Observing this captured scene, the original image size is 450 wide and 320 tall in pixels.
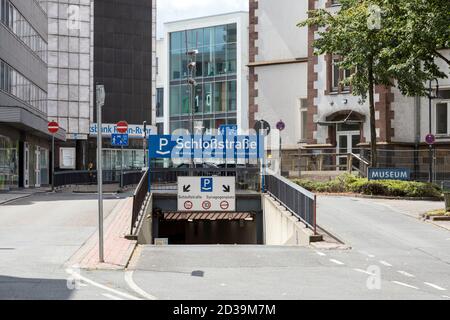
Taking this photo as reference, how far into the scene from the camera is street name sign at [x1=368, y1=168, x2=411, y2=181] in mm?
34031

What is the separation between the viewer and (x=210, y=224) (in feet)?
116

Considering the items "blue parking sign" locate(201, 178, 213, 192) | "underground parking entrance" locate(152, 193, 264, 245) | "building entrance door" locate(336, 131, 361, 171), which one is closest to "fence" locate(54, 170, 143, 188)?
"underground parking entrance" locate(152, 193, 264, 245)

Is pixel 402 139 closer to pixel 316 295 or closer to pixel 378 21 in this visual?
pixel 378 21

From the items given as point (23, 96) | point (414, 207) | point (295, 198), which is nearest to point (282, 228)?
point (295, 198)

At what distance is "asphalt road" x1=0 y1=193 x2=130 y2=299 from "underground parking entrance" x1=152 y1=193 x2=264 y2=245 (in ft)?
5.93

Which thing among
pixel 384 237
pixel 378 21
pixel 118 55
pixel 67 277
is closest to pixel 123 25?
pixel 118 55

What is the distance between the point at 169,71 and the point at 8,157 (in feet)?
150

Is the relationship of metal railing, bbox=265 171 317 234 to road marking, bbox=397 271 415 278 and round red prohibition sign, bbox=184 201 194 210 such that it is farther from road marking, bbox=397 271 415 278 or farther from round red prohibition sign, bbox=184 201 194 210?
road marking, bbox=397 271 415 278

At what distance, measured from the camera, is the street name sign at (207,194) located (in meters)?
27.7


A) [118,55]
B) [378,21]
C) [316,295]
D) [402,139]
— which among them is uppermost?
[118,55]

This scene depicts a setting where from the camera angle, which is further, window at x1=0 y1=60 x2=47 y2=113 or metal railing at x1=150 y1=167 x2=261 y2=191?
window at x1=0 y1=60 x2=47 y2=113

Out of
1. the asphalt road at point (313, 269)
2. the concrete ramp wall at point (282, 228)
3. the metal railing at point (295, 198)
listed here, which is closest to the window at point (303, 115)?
the metal railing at point (295, 198)

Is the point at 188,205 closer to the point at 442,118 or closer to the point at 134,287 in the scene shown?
the point at 134,287

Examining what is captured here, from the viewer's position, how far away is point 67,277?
13.1m
